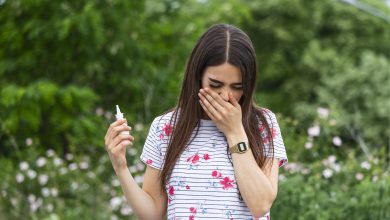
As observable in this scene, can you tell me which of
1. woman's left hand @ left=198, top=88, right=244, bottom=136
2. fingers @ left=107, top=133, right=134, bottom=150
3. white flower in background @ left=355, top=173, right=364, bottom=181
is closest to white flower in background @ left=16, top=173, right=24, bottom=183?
white flower in background @ left=355, top=173, right=364, bottom=181

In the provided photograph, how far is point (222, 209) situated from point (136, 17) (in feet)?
24.3

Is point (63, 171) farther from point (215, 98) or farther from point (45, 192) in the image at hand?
point (215, 98)

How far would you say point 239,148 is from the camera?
275 cm

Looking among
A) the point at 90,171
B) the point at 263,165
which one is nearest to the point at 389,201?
the point at 263,165

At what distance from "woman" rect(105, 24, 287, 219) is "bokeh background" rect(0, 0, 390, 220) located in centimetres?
257

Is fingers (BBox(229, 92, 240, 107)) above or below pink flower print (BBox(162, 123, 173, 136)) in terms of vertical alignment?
above

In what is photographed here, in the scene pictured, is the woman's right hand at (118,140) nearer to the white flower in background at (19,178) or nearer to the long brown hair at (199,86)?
the long brown hair at (199,86)

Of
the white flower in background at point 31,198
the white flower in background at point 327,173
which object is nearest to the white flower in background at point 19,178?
the white flower in background at point 31,198

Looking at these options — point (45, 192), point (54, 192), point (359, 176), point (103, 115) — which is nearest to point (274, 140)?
point (359, 176)

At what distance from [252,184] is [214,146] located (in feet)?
0.65

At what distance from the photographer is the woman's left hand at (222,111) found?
8.98 feet

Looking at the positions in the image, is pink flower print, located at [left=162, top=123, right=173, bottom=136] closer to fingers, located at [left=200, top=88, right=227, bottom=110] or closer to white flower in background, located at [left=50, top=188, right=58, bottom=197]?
fingers, located at [left=200, top=88, right=227, bottom=110]

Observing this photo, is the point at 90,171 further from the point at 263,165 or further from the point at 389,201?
the point at 263,165

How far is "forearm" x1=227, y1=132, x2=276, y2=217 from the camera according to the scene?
2.71 m
